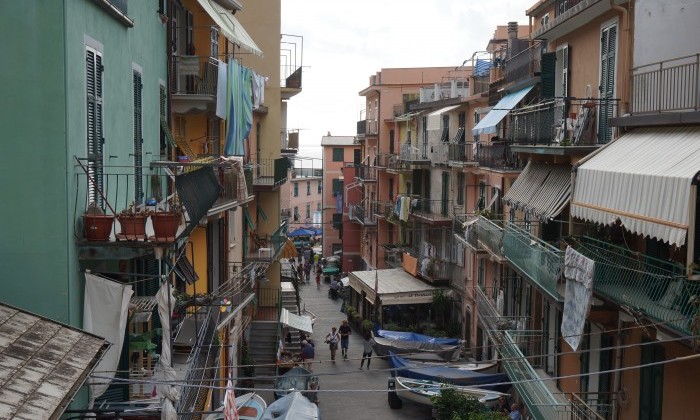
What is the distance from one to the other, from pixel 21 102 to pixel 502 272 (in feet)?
79.1

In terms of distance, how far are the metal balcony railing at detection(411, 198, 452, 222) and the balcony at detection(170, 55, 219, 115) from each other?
2185 cm

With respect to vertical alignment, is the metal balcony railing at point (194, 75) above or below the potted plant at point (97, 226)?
above

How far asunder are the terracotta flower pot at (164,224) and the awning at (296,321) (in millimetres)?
27628

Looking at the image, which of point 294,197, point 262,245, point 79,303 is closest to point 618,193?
point 79,303

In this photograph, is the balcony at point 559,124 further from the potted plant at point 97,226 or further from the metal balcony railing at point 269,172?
the metal balcony railing at point 269,172

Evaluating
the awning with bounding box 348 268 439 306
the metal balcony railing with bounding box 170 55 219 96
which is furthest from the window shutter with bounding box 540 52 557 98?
the awning with bounding box 348 268 439 306

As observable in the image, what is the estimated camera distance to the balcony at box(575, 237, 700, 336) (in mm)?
12055

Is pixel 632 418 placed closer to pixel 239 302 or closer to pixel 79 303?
pixel 79 303

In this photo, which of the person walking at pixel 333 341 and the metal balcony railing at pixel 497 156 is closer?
the metal balcony railing at pixel 497 156

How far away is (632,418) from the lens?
1686cm

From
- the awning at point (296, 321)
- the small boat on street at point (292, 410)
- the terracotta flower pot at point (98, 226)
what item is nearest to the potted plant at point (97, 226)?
the terracotta flower pot at point (98, 226)

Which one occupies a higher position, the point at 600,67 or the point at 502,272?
the point at 600,67

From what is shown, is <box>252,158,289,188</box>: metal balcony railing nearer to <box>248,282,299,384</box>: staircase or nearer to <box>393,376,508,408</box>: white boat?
<box>248,282,299,384</box>: staircase

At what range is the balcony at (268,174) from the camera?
4075 cm
